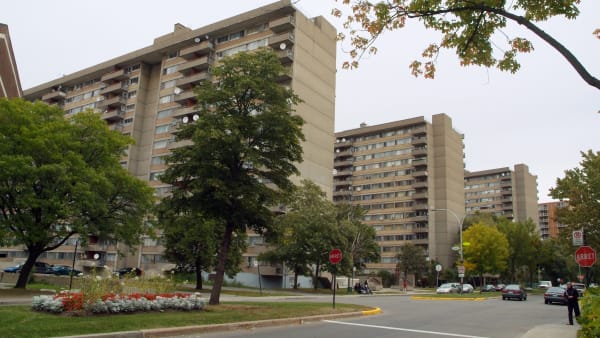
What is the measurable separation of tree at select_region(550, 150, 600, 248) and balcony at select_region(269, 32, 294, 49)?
36682 mm

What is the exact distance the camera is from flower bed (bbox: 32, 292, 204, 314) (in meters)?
12.8

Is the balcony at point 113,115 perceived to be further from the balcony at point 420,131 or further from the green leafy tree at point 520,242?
the green leafy tree at point 520,242

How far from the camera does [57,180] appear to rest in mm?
24969

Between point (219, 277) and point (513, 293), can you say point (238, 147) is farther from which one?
point (513, 293)

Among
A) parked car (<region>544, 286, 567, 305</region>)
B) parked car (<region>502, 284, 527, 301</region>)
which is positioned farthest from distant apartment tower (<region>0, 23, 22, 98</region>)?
parked car (<region>502, 284, 527, 301</region>)

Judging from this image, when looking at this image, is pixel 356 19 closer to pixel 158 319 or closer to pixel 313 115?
pixel 158 319

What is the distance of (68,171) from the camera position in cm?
2600

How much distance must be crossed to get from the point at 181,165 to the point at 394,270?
7924 cm

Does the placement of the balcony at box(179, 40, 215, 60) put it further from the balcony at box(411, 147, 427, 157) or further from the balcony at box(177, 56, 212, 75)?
the balcony at box(411, 147, 427, 157)

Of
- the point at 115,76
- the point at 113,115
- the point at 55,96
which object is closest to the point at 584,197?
the point at 113,115

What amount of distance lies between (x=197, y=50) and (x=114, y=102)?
62.7 ft

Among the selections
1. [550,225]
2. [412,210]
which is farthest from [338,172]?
[550,225]

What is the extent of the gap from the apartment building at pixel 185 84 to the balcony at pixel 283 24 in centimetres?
13

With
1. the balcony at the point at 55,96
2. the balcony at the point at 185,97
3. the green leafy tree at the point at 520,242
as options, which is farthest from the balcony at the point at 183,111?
the green leafy tree at the point at 520,242
